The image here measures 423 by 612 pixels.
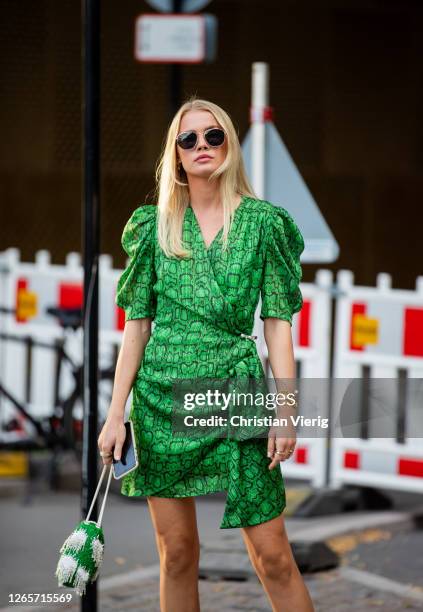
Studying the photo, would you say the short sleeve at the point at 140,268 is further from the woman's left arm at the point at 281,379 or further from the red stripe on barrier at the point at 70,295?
the red stripe on barrier at the point at 70,295

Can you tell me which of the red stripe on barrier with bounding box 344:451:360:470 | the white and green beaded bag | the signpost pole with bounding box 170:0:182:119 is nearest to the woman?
the white and green beaded bag

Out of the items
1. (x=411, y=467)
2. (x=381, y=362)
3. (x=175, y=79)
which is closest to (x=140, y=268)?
(x=175, y=79)

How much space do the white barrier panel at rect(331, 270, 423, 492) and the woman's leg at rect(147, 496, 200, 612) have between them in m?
3.10

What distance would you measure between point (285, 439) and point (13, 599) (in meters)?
1.88

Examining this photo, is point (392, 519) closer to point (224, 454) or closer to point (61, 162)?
point (224, 454)

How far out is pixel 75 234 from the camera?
1201 centimetres

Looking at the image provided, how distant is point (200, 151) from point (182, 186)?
14cm

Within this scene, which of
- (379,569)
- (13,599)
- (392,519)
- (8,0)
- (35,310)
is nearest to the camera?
(13,599)

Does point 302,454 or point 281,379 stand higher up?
point 281,379

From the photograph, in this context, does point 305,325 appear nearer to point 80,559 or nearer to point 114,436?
point 114,436

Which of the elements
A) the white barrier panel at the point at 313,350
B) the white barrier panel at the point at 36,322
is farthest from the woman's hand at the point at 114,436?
the white barrier panel at the point at 36,322

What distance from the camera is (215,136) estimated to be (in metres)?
3.92

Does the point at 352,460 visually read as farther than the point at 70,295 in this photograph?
No

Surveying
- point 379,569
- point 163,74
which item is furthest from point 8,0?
point 379,569
